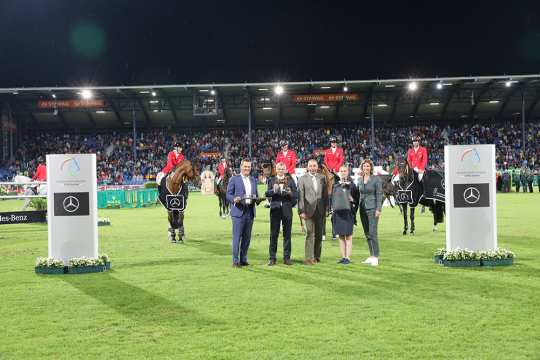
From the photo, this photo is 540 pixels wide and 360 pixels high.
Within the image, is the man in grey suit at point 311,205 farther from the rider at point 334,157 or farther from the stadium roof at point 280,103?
the stadium roof at point 280,103

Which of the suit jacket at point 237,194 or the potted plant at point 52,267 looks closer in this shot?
the potted plant at point 52,267

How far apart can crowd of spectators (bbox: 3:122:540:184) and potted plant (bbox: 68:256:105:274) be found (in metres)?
42.6

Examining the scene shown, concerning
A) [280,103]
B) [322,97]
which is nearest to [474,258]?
[322,97]

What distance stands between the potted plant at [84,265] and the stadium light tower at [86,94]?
134 feet

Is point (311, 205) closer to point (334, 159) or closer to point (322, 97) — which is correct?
point (334, 159)

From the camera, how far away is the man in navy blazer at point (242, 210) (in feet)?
33.7

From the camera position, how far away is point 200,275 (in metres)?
9.53

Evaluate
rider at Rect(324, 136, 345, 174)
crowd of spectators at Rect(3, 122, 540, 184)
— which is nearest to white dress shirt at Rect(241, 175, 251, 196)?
rider at Rect(324, 136, 345, 174)

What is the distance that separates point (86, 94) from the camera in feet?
164

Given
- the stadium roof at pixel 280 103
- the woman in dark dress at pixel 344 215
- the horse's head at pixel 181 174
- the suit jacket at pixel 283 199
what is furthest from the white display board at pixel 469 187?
the stadium roof at pixel 280 103

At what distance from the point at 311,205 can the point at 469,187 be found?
9.27ft

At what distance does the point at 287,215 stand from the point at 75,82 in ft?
172

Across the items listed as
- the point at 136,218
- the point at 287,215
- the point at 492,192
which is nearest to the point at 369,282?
the point at 287,215

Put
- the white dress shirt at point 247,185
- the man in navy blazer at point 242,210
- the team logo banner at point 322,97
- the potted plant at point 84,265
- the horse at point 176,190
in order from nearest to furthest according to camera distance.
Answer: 1. the potted plant at point 84,265
2. the man in navy blazer at point 242,210
3. the white dress shirt at point 247,185
4. the horse at point 176,190
5. the team logo banner at point 322,97
